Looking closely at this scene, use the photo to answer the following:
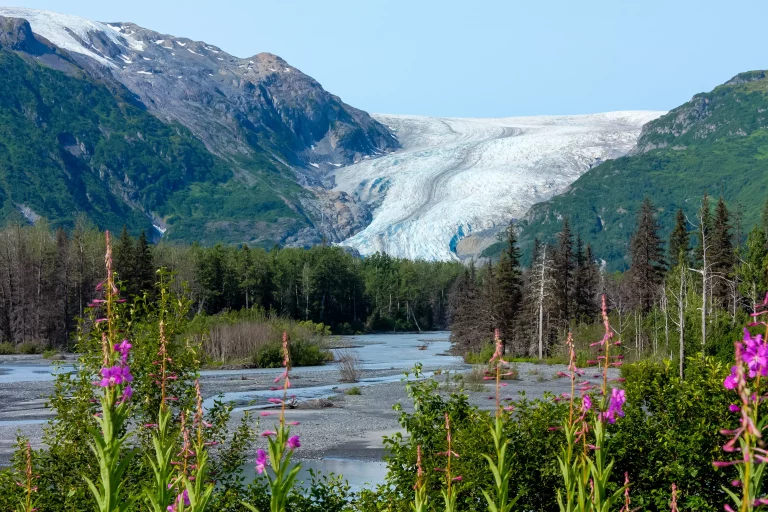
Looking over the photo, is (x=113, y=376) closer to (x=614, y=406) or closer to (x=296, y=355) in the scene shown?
(x=614, y=406)

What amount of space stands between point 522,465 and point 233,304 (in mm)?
94733

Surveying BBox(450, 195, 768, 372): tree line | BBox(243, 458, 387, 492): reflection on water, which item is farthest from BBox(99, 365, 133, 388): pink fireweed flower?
BBox(450, 195, 768, 372): tree line

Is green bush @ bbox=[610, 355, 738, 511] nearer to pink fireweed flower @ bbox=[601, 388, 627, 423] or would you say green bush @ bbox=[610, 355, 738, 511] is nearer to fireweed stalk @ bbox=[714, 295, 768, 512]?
pink fireweed flower @ bbox=[601, 388, 627, 423]

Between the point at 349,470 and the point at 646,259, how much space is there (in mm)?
52228

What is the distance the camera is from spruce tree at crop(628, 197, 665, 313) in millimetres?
70000

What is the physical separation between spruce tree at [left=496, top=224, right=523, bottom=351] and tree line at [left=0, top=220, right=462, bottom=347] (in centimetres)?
2380

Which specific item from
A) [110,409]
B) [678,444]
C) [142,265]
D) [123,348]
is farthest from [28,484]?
[142,265]

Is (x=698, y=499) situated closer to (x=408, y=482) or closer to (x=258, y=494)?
(x=408, y=482)

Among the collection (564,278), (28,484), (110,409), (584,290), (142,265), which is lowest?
(28,484)

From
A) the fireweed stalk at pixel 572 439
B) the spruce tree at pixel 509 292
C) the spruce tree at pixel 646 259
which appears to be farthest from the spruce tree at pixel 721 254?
the fireweed stalk at pixel 572 439

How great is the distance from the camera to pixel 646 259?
71.2 metres

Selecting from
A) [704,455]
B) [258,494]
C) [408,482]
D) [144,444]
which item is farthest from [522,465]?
[144,444]

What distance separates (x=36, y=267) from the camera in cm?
8356

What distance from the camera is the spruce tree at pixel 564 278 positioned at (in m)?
71.4
